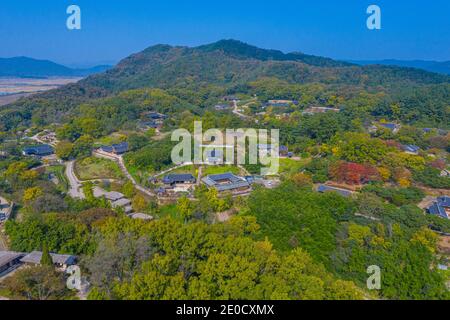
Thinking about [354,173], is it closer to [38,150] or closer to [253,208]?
[253,208]

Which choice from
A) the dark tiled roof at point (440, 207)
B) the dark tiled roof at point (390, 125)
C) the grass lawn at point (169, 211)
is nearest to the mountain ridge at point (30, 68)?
the grass lawn at point (169, 211)

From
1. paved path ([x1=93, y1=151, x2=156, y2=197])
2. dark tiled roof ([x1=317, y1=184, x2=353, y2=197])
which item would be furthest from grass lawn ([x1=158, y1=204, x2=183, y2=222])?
dark tiled roof ([x1=317, y1=184, x2=353, y2=197])

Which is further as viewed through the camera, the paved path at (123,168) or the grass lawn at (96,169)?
the grass lawn at (96,169)

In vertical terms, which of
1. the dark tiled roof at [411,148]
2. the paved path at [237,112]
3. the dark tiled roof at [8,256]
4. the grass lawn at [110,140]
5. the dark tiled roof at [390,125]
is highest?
the paved path at [237,112]

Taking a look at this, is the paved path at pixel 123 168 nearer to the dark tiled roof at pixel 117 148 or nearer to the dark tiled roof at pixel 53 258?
the dark tiled roof at pixel 117 148

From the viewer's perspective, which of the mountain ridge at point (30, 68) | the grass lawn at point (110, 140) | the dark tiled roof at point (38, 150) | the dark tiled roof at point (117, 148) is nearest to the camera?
the dark tiled roof at point (117, 148)

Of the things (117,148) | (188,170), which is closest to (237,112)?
(117,148)
